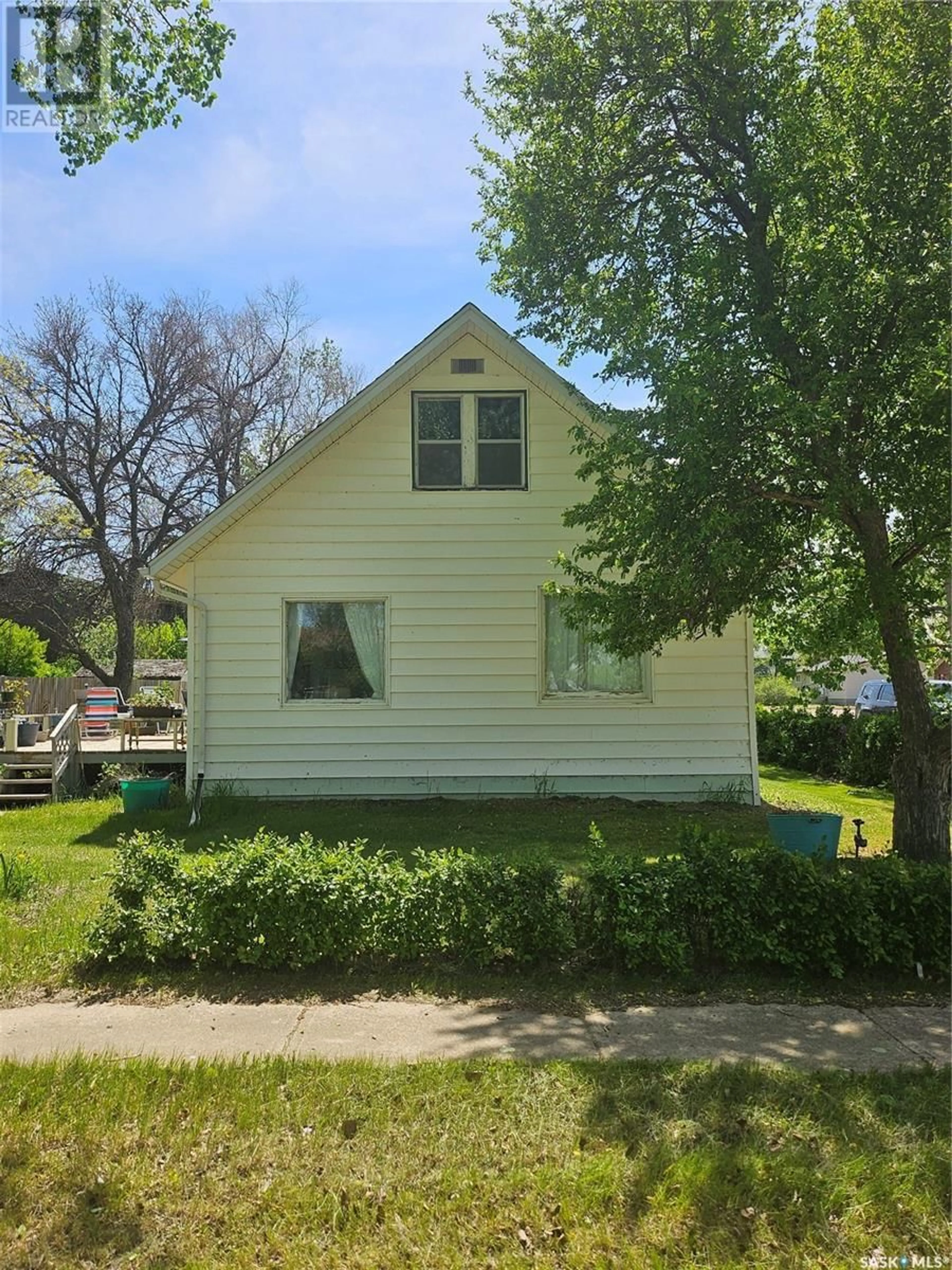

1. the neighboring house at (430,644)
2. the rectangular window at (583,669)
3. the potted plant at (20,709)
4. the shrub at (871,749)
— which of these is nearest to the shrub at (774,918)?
the neighboring house at (430,644)

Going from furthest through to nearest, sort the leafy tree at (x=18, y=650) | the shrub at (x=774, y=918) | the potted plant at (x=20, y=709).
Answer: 1. the leafy tree at (x=18, y=650)
2. the potted plant at (x=20, y=709)
3. the shrub at (x=774, y=918)

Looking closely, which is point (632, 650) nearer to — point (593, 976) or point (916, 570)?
point (916, 570)

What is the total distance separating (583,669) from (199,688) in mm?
5181

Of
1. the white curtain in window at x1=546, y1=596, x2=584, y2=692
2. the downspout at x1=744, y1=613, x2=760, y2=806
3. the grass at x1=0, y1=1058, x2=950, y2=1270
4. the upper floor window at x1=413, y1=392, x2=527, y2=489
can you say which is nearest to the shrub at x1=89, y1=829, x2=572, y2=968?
the grass at x1=0, y1=1058, x2=950, y2=1270

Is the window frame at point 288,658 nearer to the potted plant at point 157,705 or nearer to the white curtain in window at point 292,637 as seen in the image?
the white curtain in window at point 292,637

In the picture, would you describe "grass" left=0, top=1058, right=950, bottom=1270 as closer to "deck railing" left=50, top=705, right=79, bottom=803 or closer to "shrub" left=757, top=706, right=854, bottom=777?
"deck railing" left=50, top=705, right=79, bottom=803

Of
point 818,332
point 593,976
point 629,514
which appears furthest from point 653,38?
point 593,976

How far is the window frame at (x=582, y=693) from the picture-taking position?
11336 mm

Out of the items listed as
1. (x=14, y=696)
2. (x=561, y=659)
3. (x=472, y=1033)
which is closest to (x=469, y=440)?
(x=561, y=659)

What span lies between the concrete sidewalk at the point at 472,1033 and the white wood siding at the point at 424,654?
21.6 ft

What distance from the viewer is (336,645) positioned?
11477mm

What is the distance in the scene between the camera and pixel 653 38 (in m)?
7.21

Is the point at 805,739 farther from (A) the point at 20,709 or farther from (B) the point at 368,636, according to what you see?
(A) the point at 20,709

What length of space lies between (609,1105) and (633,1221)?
682mm
